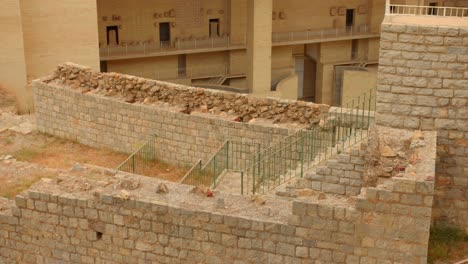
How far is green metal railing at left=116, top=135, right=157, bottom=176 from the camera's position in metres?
16.2

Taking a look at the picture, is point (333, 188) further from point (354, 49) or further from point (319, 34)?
point (354, 49)

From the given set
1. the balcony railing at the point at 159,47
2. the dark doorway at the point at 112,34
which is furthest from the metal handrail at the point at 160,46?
the dark doorway at the point at 112,34

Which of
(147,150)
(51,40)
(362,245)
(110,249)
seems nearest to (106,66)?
(51,40)

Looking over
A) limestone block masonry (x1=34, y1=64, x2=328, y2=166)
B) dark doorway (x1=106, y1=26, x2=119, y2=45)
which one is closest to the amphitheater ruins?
limestone block masonry (x1=34, y1=64, x2=328, y2=166)

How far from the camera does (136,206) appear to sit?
34.1ft

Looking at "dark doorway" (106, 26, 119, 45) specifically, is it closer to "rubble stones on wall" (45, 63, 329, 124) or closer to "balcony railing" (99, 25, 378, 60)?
"balcony railing" (99, 25, 378, 60)

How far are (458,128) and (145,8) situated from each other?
2604 cm

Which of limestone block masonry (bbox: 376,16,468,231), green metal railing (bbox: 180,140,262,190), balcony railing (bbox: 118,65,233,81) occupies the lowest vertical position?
balcony railing (bbox: 118,65,233,81)

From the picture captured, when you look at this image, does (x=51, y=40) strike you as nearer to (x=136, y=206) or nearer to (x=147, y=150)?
(x=147, y=150)

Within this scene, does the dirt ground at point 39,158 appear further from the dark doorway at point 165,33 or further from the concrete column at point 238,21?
the concrete column at point 238,21

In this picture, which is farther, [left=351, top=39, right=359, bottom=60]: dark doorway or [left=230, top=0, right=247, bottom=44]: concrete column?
[left=351, top=39, right=359, bottom=60]: dark doorway

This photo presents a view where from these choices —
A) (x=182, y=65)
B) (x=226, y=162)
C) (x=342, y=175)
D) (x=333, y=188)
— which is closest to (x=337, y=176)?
(x=342, y=175)

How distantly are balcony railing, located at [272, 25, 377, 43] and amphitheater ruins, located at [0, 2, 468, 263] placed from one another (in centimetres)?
2437

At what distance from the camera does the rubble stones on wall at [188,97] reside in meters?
15.1
